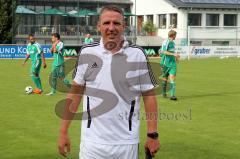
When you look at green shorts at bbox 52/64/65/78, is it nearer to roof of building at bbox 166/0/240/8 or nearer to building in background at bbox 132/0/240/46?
building in background at bbox 132/0/240/46

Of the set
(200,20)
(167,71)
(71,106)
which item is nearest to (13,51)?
(200,20)

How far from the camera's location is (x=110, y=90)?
471 centimetres

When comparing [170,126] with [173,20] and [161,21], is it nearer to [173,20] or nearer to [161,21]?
[173,20]

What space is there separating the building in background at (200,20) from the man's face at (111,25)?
2132 inches

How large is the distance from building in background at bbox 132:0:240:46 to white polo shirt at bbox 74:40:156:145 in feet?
177

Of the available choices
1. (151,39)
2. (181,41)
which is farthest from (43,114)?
(151,39)

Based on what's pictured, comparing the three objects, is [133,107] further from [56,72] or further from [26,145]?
[56,72]

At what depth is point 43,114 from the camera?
43.9 feet

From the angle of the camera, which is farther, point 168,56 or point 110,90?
point 168,56

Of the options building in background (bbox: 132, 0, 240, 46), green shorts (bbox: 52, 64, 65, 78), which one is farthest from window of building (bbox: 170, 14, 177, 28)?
green shorts (bbox: 52, 64, 65, 78)

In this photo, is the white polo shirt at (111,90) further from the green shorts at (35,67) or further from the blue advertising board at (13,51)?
the blue advertising board at (13,51)

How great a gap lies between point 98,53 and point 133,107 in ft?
1.90

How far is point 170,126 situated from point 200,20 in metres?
53.4

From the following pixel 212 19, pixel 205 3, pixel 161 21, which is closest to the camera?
pixel 205 3
